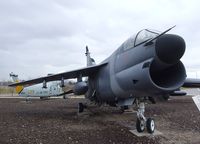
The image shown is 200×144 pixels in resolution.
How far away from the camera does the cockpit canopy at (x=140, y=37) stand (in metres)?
7.79

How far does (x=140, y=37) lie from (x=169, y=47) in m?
1.63

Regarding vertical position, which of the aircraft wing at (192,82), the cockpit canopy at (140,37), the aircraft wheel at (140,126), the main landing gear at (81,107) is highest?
the cockpit canopy at (140,37)

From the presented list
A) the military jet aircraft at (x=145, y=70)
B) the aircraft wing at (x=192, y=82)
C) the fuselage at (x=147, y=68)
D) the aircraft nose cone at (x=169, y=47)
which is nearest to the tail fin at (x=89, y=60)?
the aircraft wing at (x=192, y=82)

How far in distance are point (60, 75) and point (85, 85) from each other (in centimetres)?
159

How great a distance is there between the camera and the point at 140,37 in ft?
26.7

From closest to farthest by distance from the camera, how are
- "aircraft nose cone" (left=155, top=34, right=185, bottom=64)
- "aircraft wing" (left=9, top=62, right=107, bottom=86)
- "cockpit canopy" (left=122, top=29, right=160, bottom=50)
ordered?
"aircraft nose cone" (left=155, top=34, right=185, bottom=64) → "cockpit canopy" (left=122, top=29, right=160, bottom=50) → "aircraft wing" (left=9, top=62, right=107, bottom=86)

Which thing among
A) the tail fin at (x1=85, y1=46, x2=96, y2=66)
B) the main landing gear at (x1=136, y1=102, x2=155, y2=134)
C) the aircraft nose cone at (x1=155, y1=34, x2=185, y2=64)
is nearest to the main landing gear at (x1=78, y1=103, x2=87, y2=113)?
the tail fin at (x1=85, y1=46, x2=96, y2=66)

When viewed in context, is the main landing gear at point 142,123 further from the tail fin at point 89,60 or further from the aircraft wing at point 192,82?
the tail fin at point 89,60

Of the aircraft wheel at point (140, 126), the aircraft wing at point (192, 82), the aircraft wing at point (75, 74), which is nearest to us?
the aircraft wheel at point (140, 126)

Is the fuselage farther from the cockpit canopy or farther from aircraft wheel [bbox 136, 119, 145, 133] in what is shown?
aircraft wheel [bbox 136, 119, 145, 133]

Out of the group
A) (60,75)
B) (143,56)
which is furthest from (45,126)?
(143,56)

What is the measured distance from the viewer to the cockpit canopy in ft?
25.6

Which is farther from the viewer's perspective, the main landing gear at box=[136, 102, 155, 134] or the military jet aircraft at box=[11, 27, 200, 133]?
the main landing gear at box=[136, 102, 155, 134]

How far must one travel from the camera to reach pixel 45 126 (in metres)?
9.85
